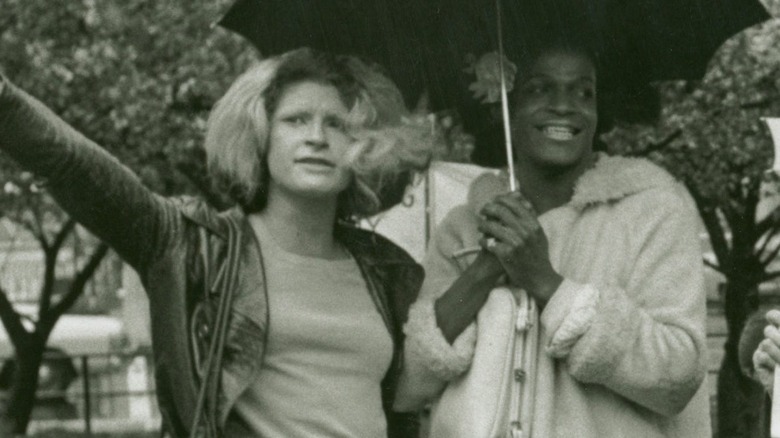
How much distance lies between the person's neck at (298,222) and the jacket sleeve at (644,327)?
0.70 metres

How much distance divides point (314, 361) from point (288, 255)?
34cm

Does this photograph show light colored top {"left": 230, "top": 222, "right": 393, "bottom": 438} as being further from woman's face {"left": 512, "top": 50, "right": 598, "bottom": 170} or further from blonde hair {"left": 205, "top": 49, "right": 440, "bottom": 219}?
woman's face {"left": 512, "top": 50, "right": 598, "bottom": 170}

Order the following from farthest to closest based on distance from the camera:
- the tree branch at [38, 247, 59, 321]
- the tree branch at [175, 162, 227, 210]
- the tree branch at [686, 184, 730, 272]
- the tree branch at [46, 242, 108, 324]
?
the tree branch at [38, 247, 59, 321] < the tree branch at [46, 242, 108, 324] < the tree branch at [686, 184, 730, 272] < the tree branch at [175, 162, 227, 210]

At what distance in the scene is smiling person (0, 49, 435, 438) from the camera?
4.34 m

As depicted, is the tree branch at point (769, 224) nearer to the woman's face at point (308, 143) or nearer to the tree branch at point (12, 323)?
the tree branch at point (12, 323)

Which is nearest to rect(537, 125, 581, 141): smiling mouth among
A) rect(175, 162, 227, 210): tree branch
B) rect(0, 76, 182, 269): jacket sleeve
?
rect(0, 76, 182, 269): jacket sleeve

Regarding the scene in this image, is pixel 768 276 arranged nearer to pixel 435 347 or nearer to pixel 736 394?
pixel 736 394

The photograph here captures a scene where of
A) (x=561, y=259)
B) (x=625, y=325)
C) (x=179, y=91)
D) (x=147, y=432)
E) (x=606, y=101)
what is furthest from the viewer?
(x=147, y=432)

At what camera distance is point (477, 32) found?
16.6 ft

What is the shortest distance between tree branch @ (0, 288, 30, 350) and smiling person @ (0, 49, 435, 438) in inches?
415

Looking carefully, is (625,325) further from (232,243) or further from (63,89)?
(63,89)

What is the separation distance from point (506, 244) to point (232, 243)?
0.75m

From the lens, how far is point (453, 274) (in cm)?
485

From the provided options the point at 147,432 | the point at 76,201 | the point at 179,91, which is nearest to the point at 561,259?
the point at 76,201
